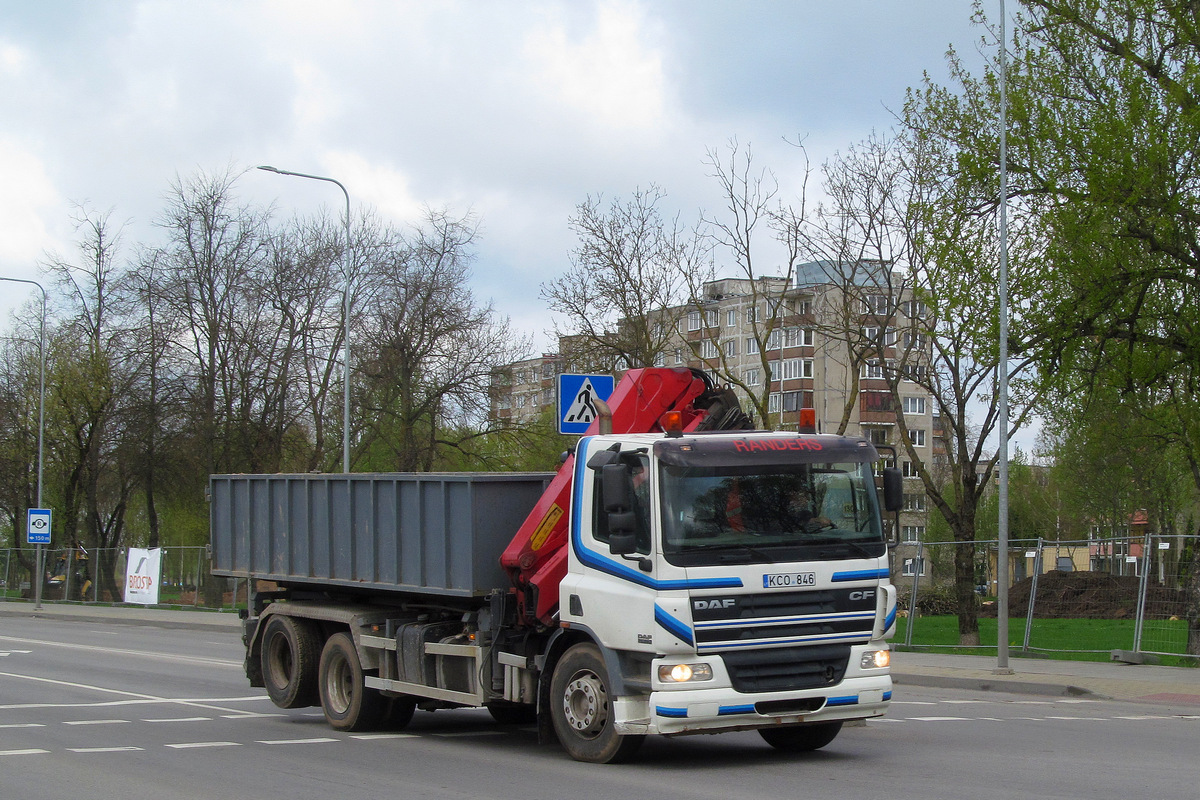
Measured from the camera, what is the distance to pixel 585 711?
9945 millimetres

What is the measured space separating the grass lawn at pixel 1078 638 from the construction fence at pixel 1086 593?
2 centimetres

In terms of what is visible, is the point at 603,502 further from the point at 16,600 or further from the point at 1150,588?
the point at 16,600

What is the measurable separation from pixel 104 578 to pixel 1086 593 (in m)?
36.2

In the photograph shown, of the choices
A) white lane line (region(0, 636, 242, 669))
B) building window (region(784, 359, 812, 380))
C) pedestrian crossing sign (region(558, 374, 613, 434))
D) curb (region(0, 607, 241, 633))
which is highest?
building window (region(784, 359, 812, 380))

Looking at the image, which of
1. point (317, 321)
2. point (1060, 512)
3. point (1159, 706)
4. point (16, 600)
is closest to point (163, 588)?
point (317, 321)

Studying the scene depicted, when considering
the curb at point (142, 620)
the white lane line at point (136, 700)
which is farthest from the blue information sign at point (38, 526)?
the white lane line at point (136, 700)

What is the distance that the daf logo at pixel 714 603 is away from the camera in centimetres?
925

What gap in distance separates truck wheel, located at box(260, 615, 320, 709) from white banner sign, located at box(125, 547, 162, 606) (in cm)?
3016

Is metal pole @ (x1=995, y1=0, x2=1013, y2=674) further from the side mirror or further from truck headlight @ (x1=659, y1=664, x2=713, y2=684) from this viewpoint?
truck headlight @ (x1=659, y1=664, x2=713, y2=684)

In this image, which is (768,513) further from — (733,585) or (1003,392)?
(1003,392)

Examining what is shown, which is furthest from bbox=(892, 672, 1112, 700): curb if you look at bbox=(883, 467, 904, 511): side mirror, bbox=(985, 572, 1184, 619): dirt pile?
bbox=(883, 467, 904, 511): side mirror

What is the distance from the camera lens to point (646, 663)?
30.8ft

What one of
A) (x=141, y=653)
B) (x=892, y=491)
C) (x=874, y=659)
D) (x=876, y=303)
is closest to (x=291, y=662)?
(x=874, y=659)

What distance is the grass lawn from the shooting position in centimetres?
2041
